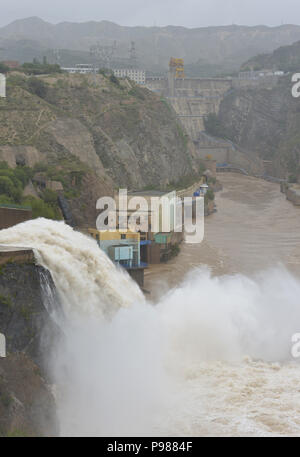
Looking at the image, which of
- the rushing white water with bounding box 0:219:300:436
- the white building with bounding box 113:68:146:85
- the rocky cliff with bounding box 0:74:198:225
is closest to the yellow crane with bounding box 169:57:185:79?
the white building with bounding box 113:68:146:85

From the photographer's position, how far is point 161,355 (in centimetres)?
Result: 2567

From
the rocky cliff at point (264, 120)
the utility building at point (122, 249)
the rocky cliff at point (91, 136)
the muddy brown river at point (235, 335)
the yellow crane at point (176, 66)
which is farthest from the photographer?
the yellow crane at point (176, 66)

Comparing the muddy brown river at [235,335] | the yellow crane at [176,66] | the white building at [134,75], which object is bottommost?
the muddy brown river at [235,335]

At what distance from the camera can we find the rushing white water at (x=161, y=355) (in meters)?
21.1

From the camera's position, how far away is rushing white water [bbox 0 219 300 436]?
21094 millimetres

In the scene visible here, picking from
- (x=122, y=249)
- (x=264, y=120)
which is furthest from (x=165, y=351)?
(x=264, y=120)

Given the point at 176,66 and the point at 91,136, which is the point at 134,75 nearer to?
the point at 176,66

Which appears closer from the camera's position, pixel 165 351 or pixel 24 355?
pixel 24 355

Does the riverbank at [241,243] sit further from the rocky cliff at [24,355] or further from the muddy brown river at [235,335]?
the rocky cliff at [24,355]

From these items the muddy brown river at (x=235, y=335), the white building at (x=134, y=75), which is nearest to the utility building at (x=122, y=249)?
the muddy brown river at (x=235, y=335)

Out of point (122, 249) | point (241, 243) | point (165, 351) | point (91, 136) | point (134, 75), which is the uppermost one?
point (134, 75)

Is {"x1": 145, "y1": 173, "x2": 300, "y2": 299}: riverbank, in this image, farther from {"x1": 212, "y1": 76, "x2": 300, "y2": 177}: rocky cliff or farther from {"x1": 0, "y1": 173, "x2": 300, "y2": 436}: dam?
{"x1": 212, "y1": 76, "x2": 300, "y2": 177}: rocky cliff

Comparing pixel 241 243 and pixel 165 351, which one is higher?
pixel 165 351

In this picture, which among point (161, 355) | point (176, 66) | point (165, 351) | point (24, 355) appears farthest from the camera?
point (176, 66)
